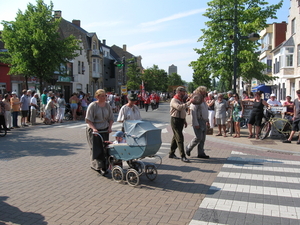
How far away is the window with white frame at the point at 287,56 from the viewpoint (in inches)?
1229

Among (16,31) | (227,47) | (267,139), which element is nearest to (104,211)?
(267,139)

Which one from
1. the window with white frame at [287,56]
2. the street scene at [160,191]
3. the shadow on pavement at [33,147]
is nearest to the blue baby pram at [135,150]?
the street scene at [160,191]

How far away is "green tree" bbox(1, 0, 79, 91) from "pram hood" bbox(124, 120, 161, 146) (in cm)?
1659

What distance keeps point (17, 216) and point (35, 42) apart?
1865cm

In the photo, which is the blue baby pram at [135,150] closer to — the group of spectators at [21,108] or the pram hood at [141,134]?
the pram hood at [141,134]

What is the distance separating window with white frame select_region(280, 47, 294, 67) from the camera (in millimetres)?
31219

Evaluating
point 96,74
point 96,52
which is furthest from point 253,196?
point 96,52

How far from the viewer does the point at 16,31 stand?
21516mm

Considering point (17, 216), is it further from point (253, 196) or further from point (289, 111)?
point (289, 111)

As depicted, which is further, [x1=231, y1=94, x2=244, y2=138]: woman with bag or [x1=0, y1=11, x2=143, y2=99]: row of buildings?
[x1=0, y1=11, x2=143, y2=99]: row of buildings

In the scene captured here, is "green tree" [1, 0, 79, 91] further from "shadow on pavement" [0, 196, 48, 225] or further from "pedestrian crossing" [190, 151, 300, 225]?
"shadow on pavement" [0, 196, 48, 225]

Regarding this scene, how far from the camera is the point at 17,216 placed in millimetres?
4512

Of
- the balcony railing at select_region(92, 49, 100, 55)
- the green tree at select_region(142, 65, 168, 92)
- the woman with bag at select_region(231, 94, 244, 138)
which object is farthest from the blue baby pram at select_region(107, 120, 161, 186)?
the green tree at select_region(142, 65, 168, 92)

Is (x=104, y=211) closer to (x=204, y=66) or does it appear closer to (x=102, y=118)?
(x=102, y=118)
